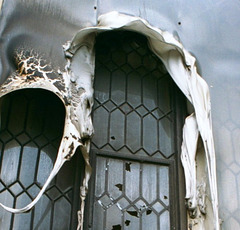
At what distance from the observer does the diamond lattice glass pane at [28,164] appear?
3.41 meters

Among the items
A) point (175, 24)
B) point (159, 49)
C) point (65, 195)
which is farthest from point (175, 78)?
point (65, 195)

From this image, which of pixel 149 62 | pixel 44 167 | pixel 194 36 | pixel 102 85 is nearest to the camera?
pixel 44 167

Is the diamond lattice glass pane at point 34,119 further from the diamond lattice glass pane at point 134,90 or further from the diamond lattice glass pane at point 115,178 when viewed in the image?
the diamond lattice glass pane at point 134,90

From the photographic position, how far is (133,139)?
3809 millimetres

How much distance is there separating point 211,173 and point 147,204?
0.50 m

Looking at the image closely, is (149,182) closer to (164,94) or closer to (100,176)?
(100,176)

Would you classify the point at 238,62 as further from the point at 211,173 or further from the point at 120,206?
the point at 120,206

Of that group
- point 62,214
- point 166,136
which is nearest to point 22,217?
point 62,214

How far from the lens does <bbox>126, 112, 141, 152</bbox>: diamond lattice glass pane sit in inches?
149

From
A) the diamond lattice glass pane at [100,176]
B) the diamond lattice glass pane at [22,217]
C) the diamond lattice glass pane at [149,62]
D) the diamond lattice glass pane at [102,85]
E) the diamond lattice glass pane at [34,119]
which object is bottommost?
the diamond lattice glass pane at [22,217]

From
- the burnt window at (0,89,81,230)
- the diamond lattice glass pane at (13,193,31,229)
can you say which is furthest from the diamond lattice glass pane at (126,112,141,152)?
the diamond lattice glass pane at (13,193,31,229)

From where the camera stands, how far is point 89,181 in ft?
11.5

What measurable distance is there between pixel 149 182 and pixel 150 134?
393 millimetres

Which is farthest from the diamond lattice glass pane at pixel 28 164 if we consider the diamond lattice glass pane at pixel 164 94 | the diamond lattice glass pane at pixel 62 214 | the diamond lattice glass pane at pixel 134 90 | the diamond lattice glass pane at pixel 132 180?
the diamond lattice glass pane at pixel 164 94
